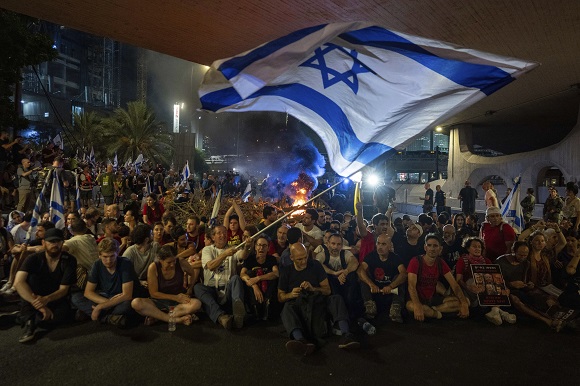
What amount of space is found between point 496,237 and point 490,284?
1.54 metres

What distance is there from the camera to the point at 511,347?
4.98 metres

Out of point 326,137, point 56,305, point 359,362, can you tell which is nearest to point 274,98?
point 326,137

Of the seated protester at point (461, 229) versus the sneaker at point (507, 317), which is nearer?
the sneaker at point (507, 317)

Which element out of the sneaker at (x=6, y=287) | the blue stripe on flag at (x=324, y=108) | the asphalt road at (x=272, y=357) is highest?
the blue stripe on flag at (x=324, y=108)

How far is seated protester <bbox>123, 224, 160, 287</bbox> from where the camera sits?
6051 mm

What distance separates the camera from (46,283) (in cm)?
524

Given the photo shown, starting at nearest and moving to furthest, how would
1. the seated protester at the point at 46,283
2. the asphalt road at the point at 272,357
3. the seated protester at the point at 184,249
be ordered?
1. the asphalt road at the point at 272,357
2. the seated protester at the point at 46,283
3. the seated protester at the point at 184,249

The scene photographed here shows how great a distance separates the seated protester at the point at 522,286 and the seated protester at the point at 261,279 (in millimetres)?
3542

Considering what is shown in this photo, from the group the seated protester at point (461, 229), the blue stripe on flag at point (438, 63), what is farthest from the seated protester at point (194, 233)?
the seated protester at point (461, 229)

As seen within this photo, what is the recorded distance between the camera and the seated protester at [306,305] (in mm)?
4823

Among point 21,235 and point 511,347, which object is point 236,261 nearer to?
point 511,347

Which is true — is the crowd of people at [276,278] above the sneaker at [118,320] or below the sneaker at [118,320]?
above

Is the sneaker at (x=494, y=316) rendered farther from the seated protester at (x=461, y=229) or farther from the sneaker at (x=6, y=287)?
the sneaker at (x=6, y=287)

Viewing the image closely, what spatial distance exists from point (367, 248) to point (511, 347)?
2483mm
